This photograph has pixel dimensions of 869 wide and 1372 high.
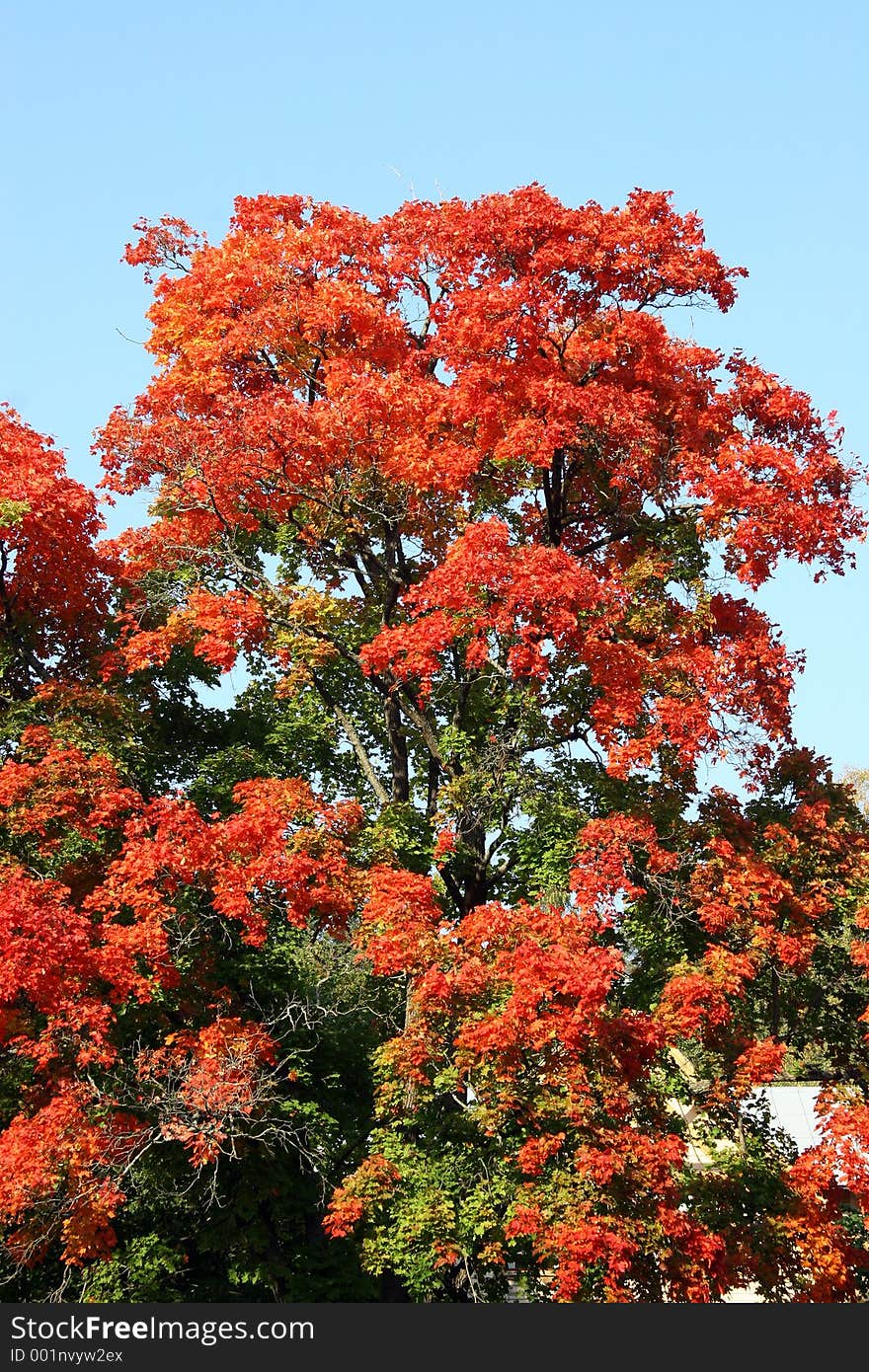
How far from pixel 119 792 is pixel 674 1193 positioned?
8.30 m

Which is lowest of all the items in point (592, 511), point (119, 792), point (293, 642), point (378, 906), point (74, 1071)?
point (74, 1071)

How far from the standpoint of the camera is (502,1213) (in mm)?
16844

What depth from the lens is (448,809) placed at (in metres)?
18.9

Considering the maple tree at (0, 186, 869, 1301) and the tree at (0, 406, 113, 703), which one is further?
the tree at (0, 406, 113, 703)

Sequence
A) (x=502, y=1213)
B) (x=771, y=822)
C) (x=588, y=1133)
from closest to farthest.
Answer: (x=588, y=1133) → (x=502, y=1213) → (x=771, y=822)

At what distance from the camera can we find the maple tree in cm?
1634

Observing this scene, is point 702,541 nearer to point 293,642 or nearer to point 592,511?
point 592,511

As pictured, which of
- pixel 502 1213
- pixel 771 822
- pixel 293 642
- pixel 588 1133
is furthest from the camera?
pixel 293 642

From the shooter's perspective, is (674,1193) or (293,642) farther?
(293,642)

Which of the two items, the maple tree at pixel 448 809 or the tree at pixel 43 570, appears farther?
the tree at pixel 43 570

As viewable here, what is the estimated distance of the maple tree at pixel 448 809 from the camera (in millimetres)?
16344

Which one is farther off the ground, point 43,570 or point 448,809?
point 43,570

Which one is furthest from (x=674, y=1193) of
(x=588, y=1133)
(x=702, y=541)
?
(x=702, y=541)

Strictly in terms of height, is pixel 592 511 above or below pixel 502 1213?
above
